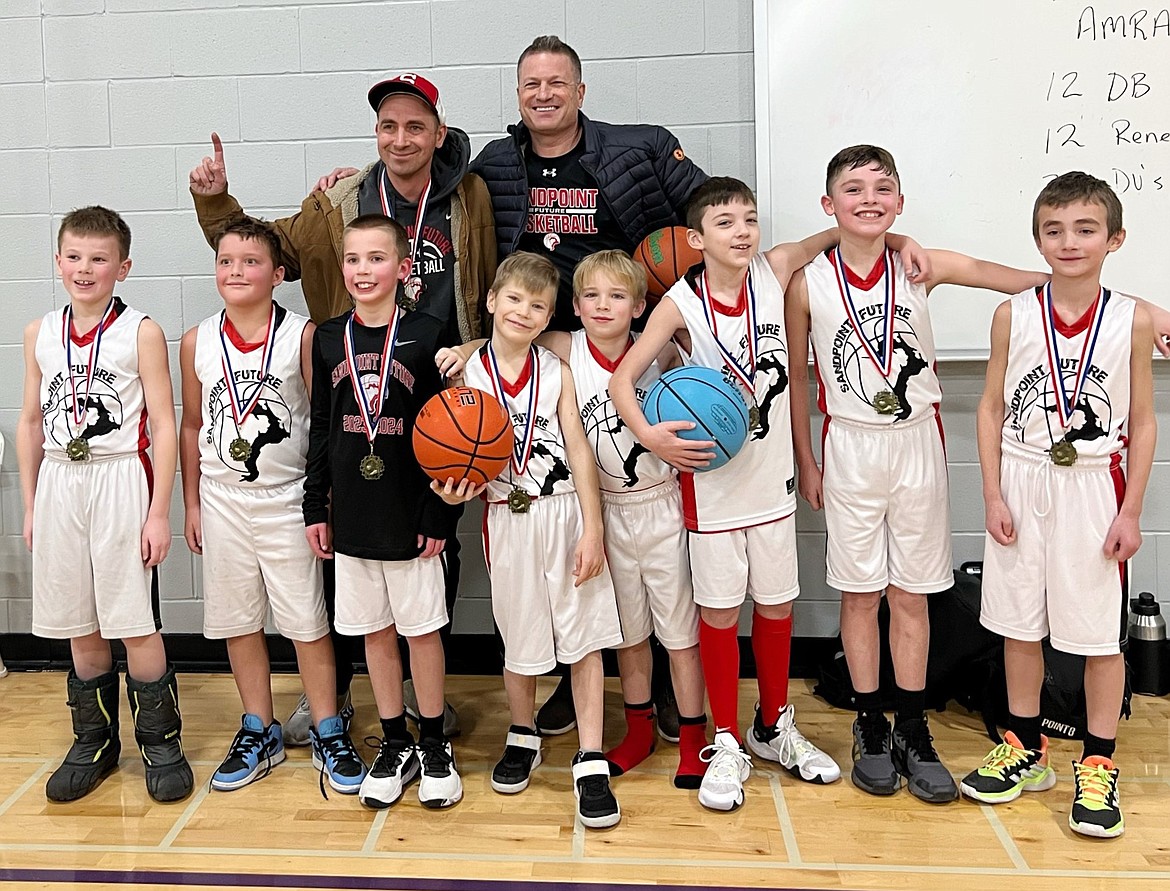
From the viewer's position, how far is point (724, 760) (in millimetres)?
2582

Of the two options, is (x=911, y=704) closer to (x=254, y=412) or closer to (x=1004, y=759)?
(x=1004, y=759)

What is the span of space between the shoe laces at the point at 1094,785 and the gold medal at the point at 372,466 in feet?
5.98

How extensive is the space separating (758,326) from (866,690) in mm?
978

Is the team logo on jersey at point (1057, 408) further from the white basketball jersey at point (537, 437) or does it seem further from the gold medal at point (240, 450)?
the gold medal at point (240, 450)

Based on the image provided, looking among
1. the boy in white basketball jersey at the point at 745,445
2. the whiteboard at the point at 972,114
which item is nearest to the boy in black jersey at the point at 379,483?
the boy in white basketball jersey at the point at 745,445

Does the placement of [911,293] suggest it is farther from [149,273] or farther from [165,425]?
[149,273]

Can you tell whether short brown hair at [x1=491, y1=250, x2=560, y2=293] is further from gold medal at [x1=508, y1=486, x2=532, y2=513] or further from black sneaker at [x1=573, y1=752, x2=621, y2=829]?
black sneaker at [x1=573, y1=752, x2=621, y2=829]

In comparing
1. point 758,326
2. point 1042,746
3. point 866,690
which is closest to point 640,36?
point 758,326

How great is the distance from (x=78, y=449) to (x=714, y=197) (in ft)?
5.64

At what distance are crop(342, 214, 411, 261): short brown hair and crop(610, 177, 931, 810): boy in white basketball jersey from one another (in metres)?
0.62

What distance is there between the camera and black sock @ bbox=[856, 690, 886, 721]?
2668mm

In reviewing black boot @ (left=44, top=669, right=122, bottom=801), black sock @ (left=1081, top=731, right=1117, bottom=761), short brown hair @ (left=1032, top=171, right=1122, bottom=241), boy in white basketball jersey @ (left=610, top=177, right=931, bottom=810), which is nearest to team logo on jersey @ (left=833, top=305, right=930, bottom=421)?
boy in white basketball jersey @ (left=610, top=177, right=931, bottom=810)

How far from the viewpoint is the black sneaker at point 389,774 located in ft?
8.43

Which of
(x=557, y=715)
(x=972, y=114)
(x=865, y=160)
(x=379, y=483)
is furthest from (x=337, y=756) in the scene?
(x=972, y=114)
